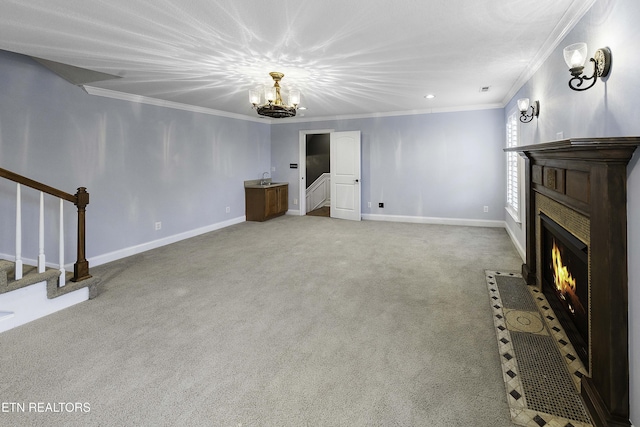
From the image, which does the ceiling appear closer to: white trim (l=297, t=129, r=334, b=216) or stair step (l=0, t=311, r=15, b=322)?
stair step (l=0, t=311, r=15, b=322)

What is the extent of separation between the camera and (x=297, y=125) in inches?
306

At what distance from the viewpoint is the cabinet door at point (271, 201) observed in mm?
7156

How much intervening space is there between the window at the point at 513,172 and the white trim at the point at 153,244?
201 inches

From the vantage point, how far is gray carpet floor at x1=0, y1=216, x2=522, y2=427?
1722 mm

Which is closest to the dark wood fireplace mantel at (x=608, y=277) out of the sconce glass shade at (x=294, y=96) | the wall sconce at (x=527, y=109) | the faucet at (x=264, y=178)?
the wall sconce at (x=527, y=109)

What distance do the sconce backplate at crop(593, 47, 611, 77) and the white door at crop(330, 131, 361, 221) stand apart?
527 centimetres

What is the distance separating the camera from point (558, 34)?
2.73 m

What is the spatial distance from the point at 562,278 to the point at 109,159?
520 cm

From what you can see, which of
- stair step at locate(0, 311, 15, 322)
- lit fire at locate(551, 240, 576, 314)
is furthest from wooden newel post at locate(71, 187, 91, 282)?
→ lit fire at locate(551, 240, 576, 314)

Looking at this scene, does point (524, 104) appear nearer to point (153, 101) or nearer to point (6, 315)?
point (153, 101)

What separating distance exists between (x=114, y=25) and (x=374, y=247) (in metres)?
3.95

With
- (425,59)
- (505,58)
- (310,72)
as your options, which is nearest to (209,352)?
(310,72)

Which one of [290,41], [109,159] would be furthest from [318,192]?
[290,41]

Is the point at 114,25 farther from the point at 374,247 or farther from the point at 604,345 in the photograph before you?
the point at 374,247
